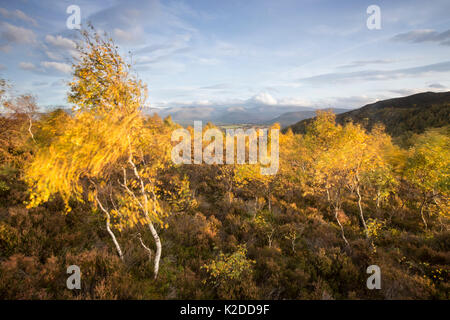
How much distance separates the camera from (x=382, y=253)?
875 centimetres

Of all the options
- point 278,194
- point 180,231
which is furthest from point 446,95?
point 180,231

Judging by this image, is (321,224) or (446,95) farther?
(446,95)

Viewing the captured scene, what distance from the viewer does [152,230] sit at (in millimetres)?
5691

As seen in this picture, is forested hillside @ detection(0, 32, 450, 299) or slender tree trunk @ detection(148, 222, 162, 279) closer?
forested hillside @ detection(0, 32, 450, 299)

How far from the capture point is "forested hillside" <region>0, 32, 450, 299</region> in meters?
4.53

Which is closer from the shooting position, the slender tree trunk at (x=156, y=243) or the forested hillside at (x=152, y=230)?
the forested hillside at (x=152, y=230)

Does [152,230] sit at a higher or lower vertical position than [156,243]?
higher

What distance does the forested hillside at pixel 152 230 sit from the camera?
4527 millimetres

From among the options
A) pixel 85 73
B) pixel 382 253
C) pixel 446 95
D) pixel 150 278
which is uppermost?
pixel 446 95
